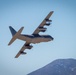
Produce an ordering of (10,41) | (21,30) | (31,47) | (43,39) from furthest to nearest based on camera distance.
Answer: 1. (31,47)
2. (43,39)
3. (10,41)
4. (21,30)

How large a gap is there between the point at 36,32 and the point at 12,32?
785 centimetres

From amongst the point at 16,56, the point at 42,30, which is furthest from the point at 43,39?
the point at 16,56

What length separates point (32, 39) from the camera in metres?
61.6

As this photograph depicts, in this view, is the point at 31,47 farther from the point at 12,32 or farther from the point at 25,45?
the point at 12,32

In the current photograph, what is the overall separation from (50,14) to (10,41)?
14.8 meters

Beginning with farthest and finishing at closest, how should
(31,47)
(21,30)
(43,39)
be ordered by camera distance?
1. (31,47)
2. (43,39)
3. (21,30)

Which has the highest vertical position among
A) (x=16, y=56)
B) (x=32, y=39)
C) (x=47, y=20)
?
(x=47, y=20)

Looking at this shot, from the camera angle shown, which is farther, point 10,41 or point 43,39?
point 43,39

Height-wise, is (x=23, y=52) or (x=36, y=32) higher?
(x=36, y=32)

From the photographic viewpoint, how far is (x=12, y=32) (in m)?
64.9

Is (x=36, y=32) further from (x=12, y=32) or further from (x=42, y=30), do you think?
(x=12, y=32)

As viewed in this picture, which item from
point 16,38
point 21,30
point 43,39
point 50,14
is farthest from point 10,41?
point 50,14

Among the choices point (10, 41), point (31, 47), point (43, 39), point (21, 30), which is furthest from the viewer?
point (31, 47)

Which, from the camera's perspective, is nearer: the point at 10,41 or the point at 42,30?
the point at 10,41
